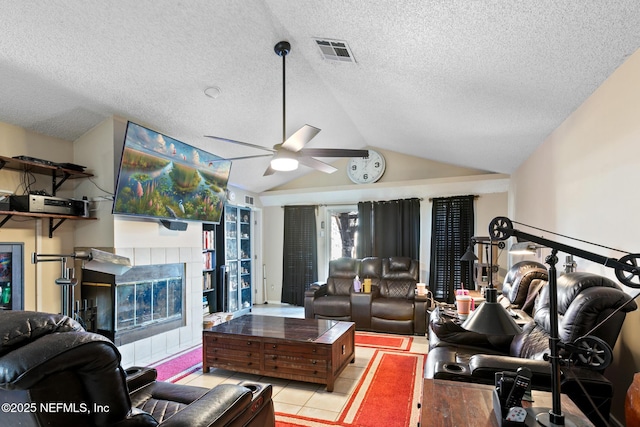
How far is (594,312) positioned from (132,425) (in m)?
2.19

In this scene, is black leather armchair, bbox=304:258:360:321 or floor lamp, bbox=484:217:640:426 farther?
black leather armchair, bbox=304:258:360:321

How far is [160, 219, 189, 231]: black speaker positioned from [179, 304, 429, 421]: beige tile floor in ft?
5.50

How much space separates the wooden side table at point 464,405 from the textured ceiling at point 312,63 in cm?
180

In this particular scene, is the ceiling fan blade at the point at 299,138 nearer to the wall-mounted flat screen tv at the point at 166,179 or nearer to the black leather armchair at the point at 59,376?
the wall-mounted flat screen tv at the point at 166,179

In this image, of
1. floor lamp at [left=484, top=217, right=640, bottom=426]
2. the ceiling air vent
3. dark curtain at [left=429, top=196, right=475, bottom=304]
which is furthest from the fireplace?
dark curtain at [left=429, top=196, right=475, bottom=304]

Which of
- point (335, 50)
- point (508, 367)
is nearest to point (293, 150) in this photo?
point (335, 50)

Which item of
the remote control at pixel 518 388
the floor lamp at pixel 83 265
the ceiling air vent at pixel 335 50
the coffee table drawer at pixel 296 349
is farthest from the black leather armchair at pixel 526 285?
the floor lamp at pixel 83 265

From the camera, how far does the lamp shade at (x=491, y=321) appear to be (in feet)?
3.96

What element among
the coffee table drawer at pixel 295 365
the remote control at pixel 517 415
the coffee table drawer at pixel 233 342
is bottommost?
the coffee table drawer at pixel 295 365

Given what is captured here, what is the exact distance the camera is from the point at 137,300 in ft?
12.4

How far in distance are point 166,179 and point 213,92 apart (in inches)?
44.0

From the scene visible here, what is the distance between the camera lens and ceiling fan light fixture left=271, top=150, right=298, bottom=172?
293cm

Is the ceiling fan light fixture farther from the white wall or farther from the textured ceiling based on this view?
the white wall

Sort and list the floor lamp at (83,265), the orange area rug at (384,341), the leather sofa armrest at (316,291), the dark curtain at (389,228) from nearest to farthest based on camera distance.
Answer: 1. the floor lamp at (83,265)
2. the orange area rug at (384,341)
3. the leather sofa armrest at (316,291)
4. the dark curtain at (389,228)
